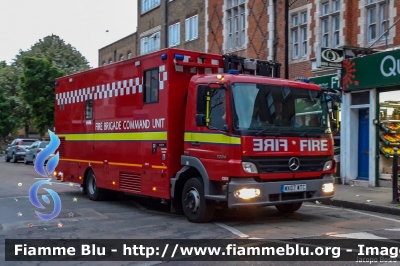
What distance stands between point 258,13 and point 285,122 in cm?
1348

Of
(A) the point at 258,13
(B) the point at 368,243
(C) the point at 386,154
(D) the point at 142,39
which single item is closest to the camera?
(B) the point at 368,243

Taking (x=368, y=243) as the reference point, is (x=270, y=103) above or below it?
above

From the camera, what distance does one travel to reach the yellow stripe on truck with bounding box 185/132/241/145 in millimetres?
9128

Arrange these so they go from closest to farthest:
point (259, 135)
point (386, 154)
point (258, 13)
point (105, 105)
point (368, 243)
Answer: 1. point (368, 243)
2. point (259, 135)
3. point (105, 105)
4. point (386, 154)
5. point (258, 13)

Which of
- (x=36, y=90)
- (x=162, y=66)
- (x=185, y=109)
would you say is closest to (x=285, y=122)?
(x=185, y=109)

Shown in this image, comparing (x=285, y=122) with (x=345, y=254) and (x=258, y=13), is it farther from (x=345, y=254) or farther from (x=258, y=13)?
(x=258, y=13)

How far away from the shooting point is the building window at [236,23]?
2352 centimetres

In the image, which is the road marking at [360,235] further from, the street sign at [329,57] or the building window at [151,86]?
the street sign at [329,57]

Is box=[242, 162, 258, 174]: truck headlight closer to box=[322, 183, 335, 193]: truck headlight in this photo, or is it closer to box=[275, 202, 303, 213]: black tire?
box=[322, 183, 335, 193]: truck headlight

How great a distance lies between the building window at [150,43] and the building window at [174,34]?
1055 mm

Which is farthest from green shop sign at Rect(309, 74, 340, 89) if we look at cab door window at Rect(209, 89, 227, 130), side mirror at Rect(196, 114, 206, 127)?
side mirror at Rect(196, 114, 206, 127)

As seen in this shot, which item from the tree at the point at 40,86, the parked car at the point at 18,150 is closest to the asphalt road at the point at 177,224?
the parked car at the point at 18,150

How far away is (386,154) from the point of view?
51.3 ft

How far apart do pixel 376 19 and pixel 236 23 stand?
8406 mm
